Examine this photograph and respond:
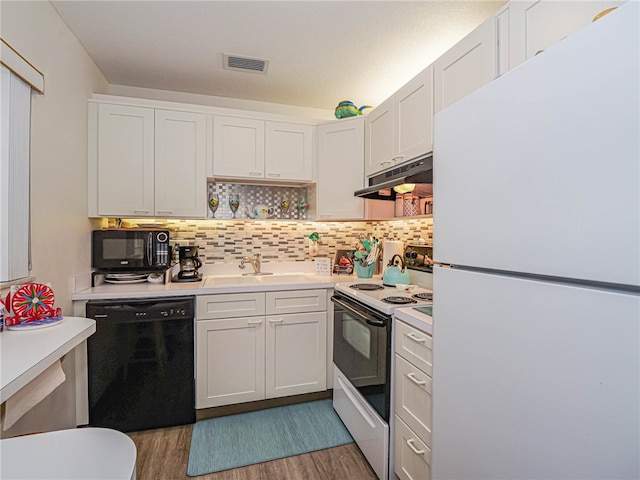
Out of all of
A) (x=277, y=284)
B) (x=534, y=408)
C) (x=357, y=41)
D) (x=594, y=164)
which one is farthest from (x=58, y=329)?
(x=357, y=41)

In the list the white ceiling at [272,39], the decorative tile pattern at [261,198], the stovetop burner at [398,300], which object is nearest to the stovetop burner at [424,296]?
the stovetop burner at [398,300]

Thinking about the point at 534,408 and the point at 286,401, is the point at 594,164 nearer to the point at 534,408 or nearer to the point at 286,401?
the point at 534,408

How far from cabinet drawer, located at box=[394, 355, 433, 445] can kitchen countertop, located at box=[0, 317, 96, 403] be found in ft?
4.47

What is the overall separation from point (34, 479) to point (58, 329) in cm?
78

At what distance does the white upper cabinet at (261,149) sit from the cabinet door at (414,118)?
0.85 metres

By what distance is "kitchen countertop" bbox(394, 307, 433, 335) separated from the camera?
137 centimetres

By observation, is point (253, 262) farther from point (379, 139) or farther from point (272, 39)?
point (272, 39)

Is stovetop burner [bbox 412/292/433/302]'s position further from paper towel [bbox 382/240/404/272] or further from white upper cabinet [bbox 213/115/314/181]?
white upper cabinet [bbox 213/115/314/181]

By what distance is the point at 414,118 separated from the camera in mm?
1979

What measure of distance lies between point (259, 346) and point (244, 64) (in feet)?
6.61

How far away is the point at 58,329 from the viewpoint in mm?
1298

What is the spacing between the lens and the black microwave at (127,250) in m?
2.26

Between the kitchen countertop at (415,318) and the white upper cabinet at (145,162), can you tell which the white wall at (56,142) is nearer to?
the white upper cabinet at (145,162)

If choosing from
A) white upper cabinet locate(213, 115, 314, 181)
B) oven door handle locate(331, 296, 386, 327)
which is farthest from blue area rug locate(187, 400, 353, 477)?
white upper cabinet locate(213, 115, 314, 181)
